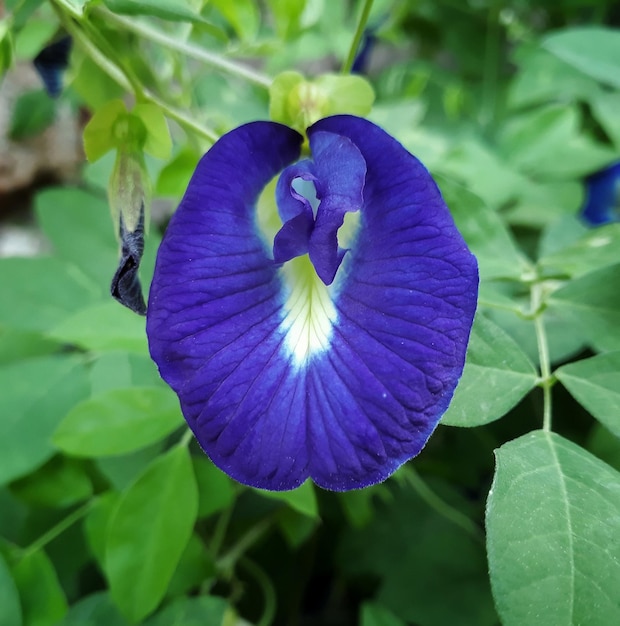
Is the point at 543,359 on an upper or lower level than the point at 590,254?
lower

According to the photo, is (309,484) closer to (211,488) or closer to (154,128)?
(211,488)

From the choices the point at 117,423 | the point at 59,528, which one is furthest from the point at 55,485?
the point at 117,423

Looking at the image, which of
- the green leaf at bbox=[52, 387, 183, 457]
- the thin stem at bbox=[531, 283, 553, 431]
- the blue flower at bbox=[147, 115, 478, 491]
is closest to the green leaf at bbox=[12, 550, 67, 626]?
the green leaf at bbox=[52, 387, 183, 457]

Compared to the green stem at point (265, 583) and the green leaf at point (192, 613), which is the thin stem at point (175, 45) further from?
the green stem at point (265, 583)

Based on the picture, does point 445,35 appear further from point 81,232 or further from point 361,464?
point 361,464

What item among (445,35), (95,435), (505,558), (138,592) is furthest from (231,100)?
(505,558)

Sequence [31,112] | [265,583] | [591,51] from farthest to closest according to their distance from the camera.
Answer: [31,112], [265,583], [591,51]

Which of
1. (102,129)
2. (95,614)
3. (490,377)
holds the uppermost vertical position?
(102,129)
